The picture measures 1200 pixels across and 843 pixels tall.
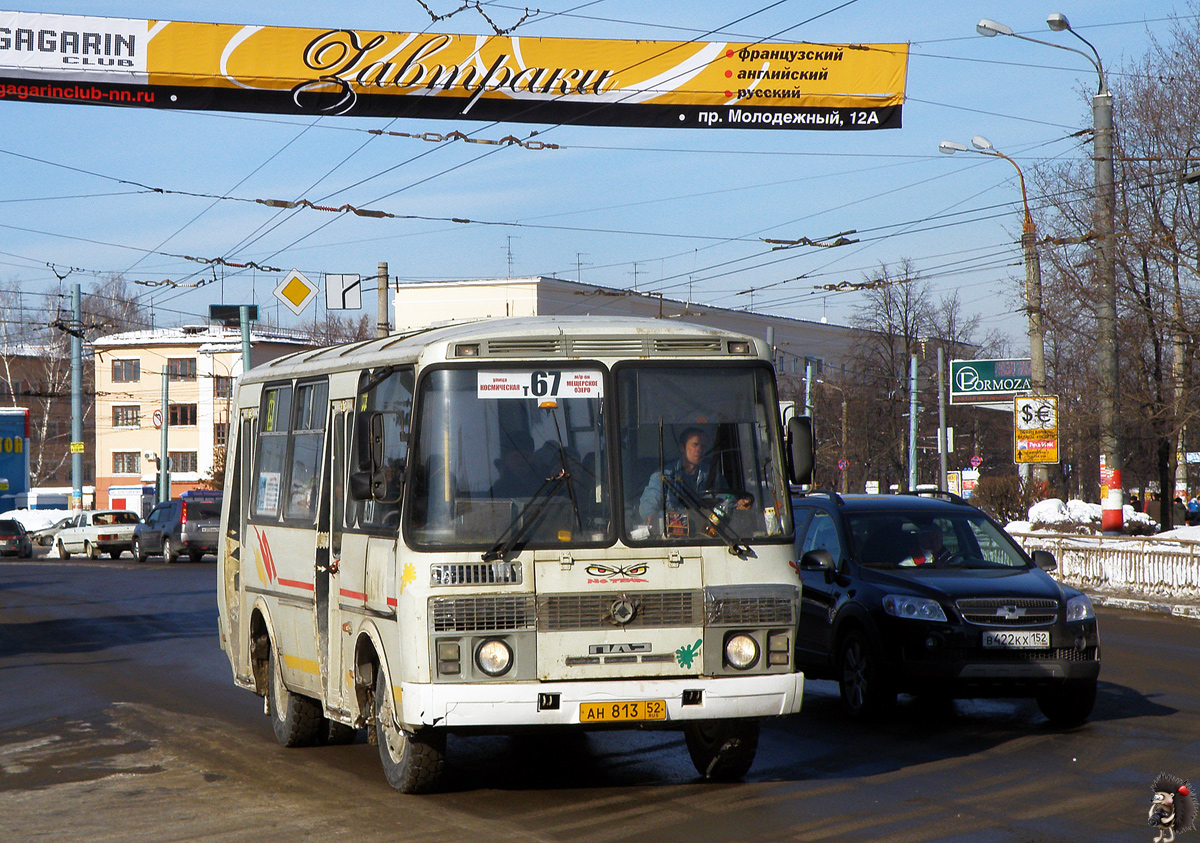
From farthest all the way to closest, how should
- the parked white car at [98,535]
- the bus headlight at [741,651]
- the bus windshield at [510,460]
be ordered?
the parked white car at [98,535] → the bus headlight at [741,651] → the bus windshield at [510,460]

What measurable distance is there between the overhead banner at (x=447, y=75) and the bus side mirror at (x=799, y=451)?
51.6ft

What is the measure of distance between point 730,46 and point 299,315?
402 inches

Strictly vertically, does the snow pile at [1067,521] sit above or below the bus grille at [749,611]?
below

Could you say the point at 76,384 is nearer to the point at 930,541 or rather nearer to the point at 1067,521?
the point at 1067,521

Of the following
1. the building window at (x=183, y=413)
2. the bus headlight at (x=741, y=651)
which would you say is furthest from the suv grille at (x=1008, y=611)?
the building window at (x=183, y=413)

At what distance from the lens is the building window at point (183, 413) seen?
93250mm

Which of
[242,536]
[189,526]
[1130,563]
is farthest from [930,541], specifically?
[189,526]

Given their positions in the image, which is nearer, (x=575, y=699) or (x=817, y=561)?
(x=575, y=699)

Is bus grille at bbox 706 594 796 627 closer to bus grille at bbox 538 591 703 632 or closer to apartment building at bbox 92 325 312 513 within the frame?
bus grille at bbox 538 591 703 632

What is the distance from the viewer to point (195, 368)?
92.7m

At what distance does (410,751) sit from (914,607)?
415 centimetres

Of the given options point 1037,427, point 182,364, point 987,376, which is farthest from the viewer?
point 182,364

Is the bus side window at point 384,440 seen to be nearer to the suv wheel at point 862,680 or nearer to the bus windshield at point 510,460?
the bus windshield at point 510,460

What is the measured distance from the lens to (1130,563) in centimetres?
2259
